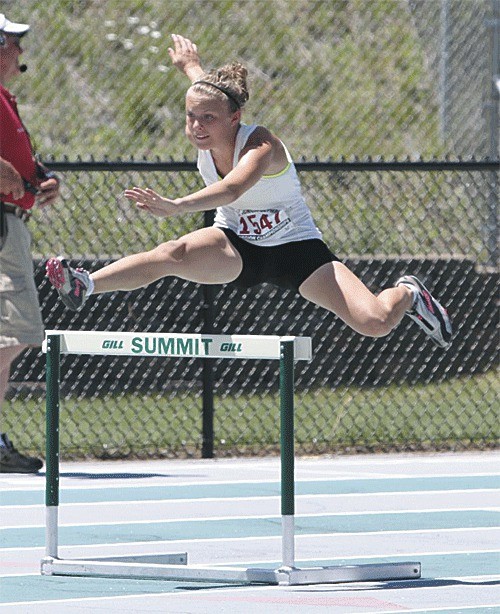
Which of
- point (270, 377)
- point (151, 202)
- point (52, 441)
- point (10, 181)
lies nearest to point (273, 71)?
point (270, 377)

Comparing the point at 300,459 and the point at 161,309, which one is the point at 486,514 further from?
the point at 161,309

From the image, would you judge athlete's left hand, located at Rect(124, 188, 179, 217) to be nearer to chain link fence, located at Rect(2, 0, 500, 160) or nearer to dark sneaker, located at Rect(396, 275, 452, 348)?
dark sneaker, located at Rect(396, 275, 452, 348)

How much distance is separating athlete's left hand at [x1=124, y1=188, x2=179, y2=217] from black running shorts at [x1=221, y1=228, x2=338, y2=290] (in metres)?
1.06

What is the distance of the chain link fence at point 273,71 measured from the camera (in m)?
16.0

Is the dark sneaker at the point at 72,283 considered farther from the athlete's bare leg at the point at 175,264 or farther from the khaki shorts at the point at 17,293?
the khaki shorts at the point at 17,293

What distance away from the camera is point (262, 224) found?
7.20 meters

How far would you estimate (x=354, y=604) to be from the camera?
5.71 meters

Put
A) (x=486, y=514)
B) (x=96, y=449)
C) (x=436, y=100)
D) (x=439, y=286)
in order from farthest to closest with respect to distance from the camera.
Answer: (x=436, y=100) → (x=439, y=286) → (x=96, y=449) → (x=486, y=514)

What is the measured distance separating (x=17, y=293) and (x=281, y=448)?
3.31 metres

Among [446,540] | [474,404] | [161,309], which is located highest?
[161,309]

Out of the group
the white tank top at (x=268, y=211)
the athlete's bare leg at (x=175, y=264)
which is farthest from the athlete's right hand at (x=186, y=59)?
the athlete's bare leg at (x=175, y=264)

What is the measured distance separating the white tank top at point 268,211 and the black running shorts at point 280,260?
0.03m

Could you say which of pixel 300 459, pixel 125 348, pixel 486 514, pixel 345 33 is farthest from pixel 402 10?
pixel 125 348

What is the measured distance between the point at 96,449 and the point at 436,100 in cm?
833
